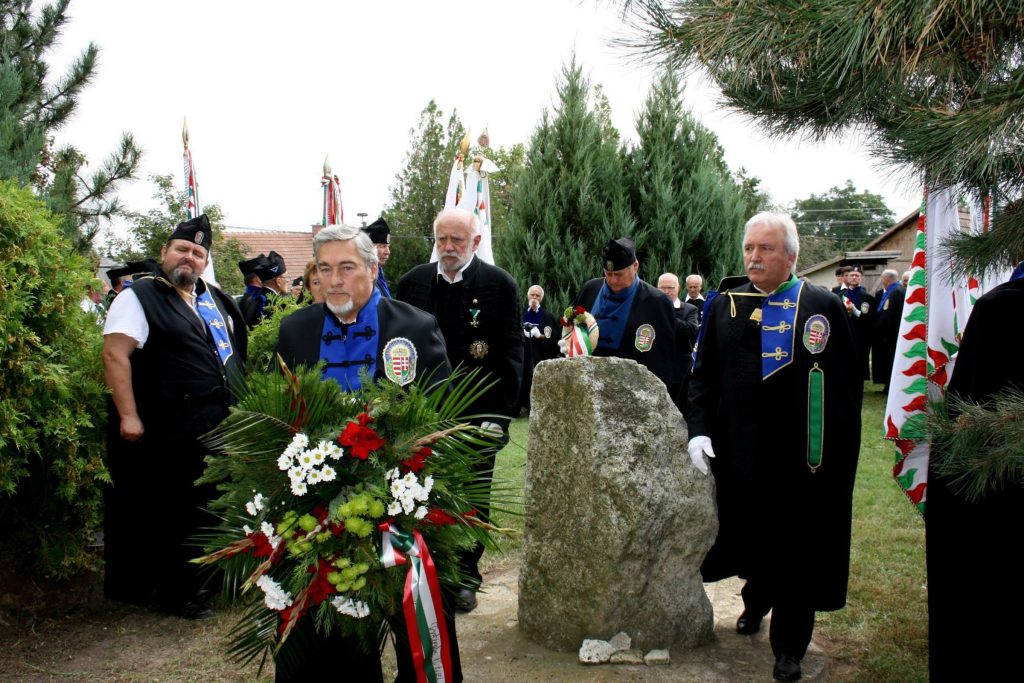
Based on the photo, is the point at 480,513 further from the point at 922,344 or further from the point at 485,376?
the point at 922,344

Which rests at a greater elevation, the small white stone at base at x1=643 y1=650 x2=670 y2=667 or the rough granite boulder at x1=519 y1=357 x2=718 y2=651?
the rough granite boulder at x1=519 y1=357 x2=718 y2=651

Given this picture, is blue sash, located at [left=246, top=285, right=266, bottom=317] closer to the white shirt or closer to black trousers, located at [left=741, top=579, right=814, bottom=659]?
the white shirt

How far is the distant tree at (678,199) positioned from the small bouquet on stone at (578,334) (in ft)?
30.3

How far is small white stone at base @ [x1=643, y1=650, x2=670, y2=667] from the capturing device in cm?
398

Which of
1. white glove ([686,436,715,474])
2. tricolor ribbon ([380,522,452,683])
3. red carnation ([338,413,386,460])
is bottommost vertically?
tricolor ribbon ([380,522,452,683])

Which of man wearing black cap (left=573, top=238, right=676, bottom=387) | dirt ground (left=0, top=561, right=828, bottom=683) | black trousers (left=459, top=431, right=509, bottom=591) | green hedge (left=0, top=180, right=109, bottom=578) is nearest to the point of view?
black trousers (left=459, top=431, right=509, bottom=591)

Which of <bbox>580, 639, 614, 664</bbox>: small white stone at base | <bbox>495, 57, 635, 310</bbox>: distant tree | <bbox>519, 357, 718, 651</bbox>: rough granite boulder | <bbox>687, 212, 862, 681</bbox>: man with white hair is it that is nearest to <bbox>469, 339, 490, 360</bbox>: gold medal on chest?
<bbox>519, 357, 718, 651</bbox>: rough granite boulder

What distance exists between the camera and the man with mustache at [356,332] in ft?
10.3

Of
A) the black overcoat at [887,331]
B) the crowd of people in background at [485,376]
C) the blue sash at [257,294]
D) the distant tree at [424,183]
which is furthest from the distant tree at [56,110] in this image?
the distant tree at [424,183]

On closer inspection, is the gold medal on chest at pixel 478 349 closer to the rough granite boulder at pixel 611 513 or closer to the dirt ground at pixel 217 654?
the rough granite boulder at pixel 611 513

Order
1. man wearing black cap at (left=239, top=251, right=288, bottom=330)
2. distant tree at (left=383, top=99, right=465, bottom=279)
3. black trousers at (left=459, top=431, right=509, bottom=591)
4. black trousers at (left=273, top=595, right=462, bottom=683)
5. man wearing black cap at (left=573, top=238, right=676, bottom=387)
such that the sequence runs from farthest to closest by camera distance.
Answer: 1. distant tree at (left=383, top=99, right=465, bottom=279)
2. man wearing black cap at (left=239, top=251, right=288, bottom=330)
3. man wearing black cap at (left=573, top=238, right=676, bottom=387)
4. black trousers at (left=459, top=431, right=509, bottom=591)
5. black trousers at (left=273, top=595, right=462, bottom=683)

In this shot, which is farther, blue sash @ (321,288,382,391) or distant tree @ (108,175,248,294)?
distant tree @ (108,175,248,294)

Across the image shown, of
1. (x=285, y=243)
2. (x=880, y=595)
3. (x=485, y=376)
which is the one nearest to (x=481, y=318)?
(x=485, y=376)

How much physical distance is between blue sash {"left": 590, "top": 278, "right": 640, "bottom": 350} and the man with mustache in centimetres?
306
